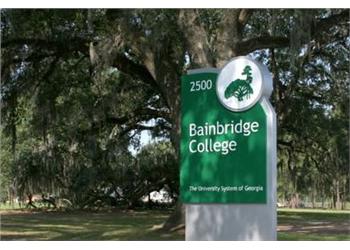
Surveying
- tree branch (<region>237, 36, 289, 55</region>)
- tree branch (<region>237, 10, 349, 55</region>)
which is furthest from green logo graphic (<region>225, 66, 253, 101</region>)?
tree branch (<region>237, 36, 289, 55</region>)

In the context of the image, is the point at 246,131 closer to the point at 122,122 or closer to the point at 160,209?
the point at 122,122

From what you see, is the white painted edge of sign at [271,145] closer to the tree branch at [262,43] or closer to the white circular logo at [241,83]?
the white circular logo at [241,83]

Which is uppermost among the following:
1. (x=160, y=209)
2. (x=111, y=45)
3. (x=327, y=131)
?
(x=111, y=45)

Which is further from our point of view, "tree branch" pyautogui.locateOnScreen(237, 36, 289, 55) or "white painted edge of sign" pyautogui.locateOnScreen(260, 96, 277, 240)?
"tree branch" pyautogui.locateOnScreen(237, 36, 289, 55)

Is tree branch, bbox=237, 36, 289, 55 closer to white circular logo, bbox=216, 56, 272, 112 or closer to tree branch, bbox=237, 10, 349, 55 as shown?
tree branch, bbox=237, 10, 349, 55

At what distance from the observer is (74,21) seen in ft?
49.3

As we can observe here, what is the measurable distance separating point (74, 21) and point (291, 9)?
18.8 feet

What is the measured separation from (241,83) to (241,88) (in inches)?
3.0

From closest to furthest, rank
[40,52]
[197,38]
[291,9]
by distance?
[291,9] < [197,38] < [40,52]

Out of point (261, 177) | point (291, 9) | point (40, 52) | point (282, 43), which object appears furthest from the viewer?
point (40, 52)

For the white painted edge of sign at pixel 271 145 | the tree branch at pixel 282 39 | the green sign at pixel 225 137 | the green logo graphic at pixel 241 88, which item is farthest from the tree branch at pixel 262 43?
the white painted edge of sign at pixel 271 145

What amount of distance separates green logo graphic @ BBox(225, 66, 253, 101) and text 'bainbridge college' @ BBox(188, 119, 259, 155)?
1.30 ft

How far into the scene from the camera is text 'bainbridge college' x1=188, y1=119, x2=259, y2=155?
903cm

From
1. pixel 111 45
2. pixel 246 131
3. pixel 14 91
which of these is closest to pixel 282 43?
pixel 111 45
